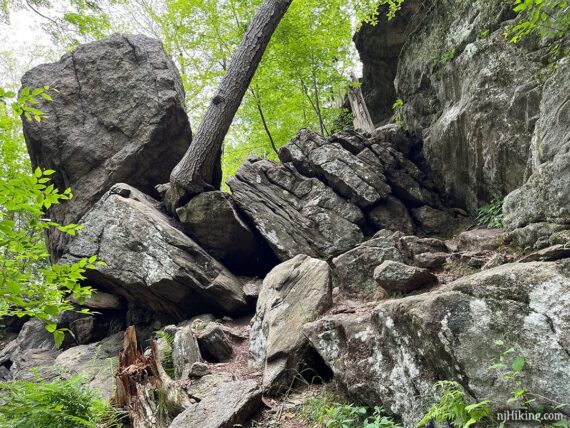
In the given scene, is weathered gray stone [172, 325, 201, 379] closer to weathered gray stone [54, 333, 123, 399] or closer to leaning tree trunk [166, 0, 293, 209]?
weathered gray stone [54, 333, 123, 399]

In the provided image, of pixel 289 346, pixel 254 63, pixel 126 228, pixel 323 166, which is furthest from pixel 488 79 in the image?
pixel 126 228

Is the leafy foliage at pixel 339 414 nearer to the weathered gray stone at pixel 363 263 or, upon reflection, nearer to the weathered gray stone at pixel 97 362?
the weathered gray stone at pixel 363 263

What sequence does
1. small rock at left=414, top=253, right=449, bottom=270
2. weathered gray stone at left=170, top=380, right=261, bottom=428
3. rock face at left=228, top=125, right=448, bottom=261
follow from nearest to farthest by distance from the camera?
weathered gray stone at left=170, top=380, right=261, bottom=428 < small rock at left=414, top=253, right=449, bottom=270 < rock face at left=228, top=125, right=448, bottom=261

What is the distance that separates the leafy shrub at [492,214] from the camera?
27.1 ft

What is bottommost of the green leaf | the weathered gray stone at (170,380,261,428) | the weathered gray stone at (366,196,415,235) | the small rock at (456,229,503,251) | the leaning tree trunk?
the weathered gray stone at (170,380,261,428)

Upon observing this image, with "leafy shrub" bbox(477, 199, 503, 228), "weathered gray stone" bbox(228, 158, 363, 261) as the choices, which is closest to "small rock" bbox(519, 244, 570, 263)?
"leafy shrub" bbox(477, 199, 503, 228)

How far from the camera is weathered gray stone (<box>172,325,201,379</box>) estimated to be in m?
6.71

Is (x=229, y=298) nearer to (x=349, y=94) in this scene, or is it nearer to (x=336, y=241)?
(x=336, y=241)

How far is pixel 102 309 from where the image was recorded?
10.8 m

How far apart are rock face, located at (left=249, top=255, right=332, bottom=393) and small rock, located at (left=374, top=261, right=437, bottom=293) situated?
1.06 metres

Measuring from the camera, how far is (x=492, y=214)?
29.0ft

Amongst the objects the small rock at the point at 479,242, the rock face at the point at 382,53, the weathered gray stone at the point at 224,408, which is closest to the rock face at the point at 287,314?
the weathered gray stone at the point at 224,408

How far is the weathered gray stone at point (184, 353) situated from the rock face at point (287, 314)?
1.05 metres

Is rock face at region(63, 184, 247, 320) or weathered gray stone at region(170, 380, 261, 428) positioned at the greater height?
rock face at region(63, 184, 247, 320)
